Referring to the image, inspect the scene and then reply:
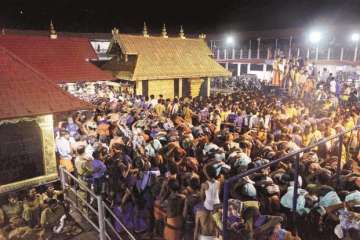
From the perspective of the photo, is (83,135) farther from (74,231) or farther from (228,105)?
(228,105)

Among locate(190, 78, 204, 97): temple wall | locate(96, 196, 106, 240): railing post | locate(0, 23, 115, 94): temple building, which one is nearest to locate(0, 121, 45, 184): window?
locate(96, 196, 106, 240): railing post

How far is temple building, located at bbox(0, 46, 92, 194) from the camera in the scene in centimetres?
749

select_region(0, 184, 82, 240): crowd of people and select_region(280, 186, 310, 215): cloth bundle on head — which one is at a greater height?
select_region(280, 186, 310, 215): cloth bundle on head

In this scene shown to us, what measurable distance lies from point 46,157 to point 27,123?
1056 millimetres

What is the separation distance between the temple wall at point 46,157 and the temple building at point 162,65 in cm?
994

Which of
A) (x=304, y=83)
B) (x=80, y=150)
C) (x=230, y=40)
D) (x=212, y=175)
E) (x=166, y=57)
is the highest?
(x=230, y=40)

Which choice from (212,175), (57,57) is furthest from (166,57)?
(212,175)

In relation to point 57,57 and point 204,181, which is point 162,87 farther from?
point 204,181

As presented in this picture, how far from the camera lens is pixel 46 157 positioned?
8.52 m

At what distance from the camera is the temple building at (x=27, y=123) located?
24.6ft

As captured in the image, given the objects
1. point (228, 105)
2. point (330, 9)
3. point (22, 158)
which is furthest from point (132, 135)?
point (330, 9)

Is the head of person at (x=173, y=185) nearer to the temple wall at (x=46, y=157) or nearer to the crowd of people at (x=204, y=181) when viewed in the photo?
the crowd of people at (x=204, y=181)

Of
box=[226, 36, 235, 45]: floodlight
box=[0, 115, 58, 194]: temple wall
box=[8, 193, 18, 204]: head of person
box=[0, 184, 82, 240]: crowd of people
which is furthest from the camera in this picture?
box=[226, 36, 235, 45]: floodlight

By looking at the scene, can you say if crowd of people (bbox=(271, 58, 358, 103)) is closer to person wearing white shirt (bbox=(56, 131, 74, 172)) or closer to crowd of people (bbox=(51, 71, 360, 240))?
crowd of people (bbox=(51, 71, 360, 240))
